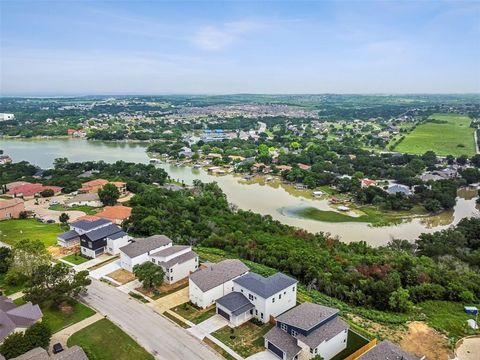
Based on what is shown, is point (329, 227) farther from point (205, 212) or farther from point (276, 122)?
point (276, 122)

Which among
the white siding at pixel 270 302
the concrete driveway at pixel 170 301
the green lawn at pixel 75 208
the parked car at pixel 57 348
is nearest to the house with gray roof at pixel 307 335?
the white siding at pixel 270 302

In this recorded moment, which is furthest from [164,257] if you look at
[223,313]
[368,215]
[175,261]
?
[368,215]

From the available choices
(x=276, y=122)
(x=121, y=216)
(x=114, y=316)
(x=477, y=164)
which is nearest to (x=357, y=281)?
(x=114, y=316)

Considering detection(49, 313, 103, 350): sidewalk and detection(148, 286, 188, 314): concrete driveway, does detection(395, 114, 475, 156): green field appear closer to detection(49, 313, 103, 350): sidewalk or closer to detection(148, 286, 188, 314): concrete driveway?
detection(148, 286, 188, 314): concrete driveway

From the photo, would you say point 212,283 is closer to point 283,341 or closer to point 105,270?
point 283,341

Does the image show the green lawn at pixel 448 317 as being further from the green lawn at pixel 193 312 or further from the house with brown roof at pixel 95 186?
the house with brown roof at pixel 95 186

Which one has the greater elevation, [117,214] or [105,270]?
[117,214]
